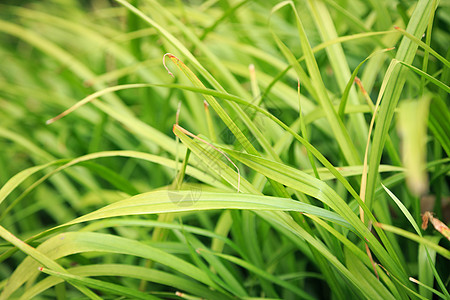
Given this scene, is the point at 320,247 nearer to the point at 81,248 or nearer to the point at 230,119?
the point at 230,119

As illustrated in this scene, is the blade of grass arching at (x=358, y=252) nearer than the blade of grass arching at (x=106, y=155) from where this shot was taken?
Yes

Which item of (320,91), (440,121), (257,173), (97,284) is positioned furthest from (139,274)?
(440,121)

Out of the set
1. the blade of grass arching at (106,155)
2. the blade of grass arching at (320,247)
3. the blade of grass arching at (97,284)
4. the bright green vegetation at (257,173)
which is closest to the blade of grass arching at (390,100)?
the bright green vegetation at (257,173)

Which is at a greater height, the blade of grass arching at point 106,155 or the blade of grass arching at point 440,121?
the blade of grass arching at point 106,155

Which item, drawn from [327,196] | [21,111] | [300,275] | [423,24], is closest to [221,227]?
[300,275]

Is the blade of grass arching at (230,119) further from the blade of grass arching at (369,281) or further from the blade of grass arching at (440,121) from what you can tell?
the blade of grass arching at (440,121)

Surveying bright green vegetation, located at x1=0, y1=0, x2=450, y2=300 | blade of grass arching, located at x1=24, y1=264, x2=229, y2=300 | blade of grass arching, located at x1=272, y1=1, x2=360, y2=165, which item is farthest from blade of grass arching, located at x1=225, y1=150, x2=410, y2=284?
blade of grass arching, located at x1=24, y1=264, x2=229, y2=300

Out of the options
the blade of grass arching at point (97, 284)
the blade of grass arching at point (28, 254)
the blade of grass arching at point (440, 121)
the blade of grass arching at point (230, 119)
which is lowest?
the blade of grass arching at point (97, 284)

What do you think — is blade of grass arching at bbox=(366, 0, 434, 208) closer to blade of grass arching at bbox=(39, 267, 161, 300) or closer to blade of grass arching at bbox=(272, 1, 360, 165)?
blade of grass arching at bbox=(272, 1, 360, 165)
